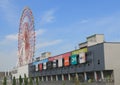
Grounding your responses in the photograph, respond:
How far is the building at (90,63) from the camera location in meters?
77.2

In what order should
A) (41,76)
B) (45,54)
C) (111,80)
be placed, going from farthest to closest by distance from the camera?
(45,54) → (41,76) → (111,80)

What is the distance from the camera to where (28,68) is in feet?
480

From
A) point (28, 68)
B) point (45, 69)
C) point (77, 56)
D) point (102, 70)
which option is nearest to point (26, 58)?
point (45, 69)

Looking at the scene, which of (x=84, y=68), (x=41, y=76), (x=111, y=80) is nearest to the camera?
(x=111, y=80)

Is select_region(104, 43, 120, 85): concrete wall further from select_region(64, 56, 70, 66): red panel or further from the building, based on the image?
select_region(64, 56, 70, 66): red panel

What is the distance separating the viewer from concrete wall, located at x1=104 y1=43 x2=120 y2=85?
76875 mm

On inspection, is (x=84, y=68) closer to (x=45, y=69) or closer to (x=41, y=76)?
(x=45, y=69)

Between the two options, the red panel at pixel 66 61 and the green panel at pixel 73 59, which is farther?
the red panel at pixel 66 61

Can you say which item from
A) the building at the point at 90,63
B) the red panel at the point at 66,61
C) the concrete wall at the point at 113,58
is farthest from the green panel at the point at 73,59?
the concrete wall at the point at 113,58

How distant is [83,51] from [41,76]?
4633cm

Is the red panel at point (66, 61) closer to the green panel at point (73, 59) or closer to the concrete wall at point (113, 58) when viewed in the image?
the green panel at point (73, 59)

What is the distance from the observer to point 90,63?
85.0m

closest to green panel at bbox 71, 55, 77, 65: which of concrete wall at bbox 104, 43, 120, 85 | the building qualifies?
the building

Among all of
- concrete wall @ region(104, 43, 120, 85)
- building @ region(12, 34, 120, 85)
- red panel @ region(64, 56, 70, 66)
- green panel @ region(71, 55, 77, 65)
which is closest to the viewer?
concrete wall @ region(104, 43, 120, 85)
